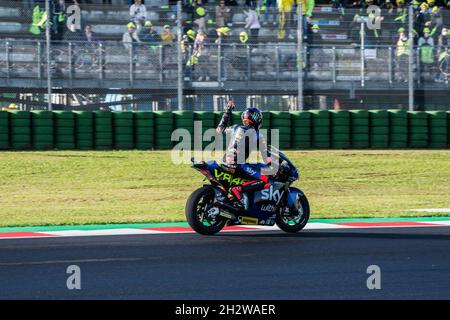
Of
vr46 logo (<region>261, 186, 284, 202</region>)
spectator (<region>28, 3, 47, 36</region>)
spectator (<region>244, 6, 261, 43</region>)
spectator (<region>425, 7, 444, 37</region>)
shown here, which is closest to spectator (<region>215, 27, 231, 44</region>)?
spectator (<region>244, 6, 261, 43</region>)

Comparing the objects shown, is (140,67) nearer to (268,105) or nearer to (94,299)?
(268,105)

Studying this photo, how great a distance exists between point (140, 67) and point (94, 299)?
14306mm

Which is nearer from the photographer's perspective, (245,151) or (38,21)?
(245,151)

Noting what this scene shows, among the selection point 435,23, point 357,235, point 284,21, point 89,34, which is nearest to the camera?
point 357,235

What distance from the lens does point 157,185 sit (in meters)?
19.0

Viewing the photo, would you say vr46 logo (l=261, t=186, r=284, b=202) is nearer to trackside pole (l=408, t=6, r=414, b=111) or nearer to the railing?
the railing

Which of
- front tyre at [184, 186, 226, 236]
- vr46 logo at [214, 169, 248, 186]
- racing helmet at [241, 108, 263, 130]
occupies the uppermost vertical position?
racing helmet at [241, 108, 263, 130]

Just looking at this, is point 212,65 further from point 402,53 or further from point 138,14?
point 402,53

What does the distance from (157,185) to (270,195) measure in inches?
283

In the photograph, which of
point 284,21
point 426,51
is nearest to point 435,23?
point 426,51

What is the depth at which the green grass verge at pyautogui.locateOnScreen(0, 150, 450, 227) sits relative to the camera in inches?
605

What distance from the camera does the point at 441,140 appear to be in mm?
23094

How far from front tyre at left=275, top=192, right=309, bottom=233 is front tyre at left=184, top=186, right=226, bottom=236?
2.71 ft

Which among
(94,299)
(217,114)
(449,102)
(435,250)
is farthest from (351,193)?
(94,299)
